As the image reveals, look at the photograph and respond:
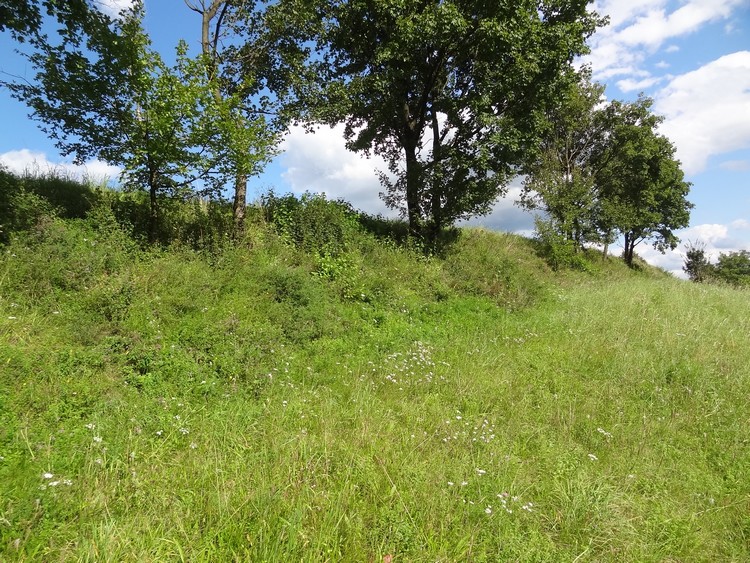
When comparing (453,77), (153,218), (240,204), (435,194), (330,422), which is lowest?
(330,422)

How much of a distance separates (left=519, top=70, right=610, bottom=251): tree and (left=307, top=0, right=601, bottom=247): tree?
7587 mm

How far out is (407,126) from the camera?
13016 millimetres

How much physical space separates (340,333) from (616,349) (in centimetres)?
538

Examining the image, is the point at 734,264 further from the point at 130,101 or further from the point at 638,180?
the point at 130,101

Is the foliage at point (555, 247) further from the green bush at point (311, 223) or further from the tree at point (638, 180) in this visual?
the green bush at point (311, 223)

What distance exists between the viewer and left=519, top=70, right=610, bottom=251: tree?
19.2m

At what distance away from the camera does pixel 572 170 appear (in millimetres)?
21828

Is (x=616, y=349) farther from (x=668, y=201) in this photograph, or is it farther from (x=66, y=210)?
(x=668, y=201)

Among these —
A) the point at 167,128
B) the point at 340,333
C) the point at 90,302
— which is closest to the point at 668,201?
the point at 340,333

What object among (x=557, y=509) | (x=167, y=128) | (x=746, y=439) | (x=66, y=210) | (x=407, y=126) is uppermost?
(x=407, y=126)

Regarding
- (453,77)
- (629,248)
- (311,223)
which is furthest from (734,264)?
(311,223)

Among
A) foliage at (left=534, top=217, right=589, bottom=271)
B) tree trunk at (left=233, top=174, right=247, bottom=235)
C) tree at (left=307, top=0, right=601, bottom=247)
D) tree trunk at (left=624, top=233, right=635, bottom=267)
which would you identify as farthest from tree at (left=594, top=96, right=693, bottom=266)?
tree trunk at (left=233, top=174, right=247, bottom=235)

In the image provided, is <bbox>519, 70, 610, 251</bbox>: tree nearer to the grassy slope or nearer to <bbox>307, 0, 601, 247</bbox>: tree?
<bbox>307, 0, 601, 247</bbox>: tree

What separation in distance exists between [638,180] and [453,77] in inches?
727
